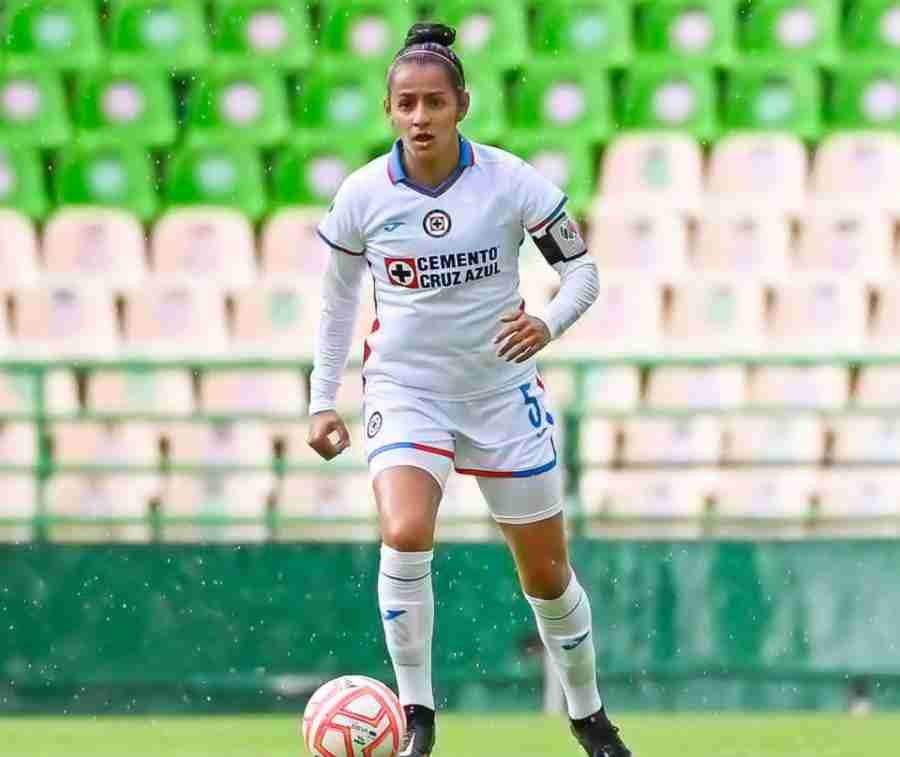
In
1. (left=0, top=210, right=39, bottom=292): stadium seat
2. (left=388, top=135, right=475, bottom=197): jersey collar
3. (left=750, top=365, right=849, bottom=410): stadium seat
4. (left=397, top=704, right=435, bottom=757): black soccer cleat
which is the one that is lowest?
(left=750, top=365, right=849, bottom=410): stadium seat

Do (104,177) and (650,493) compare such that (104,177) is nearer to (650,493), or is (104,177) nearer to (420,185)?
(650,493)

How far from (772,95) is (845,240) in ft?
4.10

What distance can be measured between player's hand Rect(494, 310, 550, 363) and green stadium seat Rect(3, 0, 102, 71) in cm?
739

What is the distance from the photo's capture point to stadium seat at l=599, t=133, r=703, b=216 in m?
11.6

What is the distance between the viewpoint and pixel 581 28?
12.6 m

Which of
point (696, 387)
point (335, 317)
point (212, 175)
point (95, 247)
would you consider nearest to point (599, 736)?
point (335, 317)

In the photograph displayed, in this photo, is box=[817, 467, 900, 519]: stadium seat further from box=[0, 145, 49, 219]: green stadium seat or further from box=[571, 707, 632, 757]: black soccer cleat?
box=[0, 145, 49, 219]: green stadium seat

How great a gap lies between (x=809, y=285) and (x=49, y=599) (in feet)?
13.7

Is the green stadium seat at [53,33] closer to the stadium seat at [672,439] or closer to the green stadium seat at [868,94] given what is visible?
the stadium seat at [672,439]

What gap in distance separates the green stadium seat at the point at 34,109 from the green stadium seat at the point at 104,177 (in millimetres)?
177

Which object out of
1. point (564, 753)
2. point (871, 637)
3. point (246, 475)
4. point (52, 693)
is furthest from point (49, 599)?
point (871, 637)

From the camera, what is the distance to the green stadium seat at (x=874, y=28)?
12609 mm

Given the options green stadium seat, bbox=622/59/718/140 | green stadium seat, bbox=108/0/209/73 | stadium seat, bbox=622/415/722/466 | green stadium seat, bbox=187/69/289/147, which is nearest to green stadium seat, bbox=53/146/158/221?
green stadium seat, bbox=187/69/289/147

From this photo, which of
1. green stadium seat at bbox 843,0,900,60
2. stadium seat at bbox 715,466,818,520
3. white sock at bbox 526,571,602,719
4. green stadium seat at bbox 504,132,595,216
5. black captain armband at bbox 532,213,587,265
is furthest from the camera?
green stadium seat at bbox 843,0,900,60
